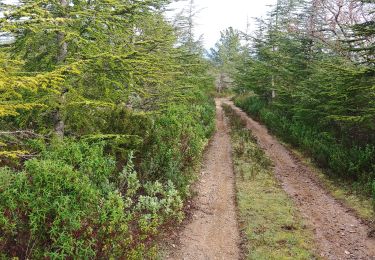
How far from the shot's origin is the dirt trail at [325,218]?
8305mm

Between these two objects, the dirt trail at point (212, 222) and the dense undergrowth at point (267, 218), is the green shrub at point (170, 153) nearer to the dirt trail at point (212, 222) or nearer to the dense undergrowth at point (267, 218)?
the dirt trail at point (212, 222)

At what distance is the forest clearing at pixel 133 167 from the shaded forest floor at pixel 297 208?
0.05 m

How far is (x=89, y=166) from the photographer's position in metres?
6.78

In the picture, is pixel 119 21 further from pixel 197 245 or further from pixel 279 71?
pixel 279 71

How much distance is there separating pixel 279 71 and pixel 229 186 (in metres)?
14.4

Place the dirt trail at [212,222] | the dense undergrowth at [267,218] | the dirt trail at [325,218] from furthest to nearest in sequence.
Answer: the dirt trail at [325,218]
the dense undergrowth at [267,218]
the dirt trail at [212,222]

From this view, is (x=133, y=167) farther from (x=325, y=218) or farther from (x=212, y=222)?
(x=325, y=218)

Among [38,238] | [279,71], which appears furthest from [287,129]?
[38,238]

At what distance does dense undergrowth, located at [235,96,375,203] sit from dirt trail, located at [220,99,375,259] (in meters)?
0.99

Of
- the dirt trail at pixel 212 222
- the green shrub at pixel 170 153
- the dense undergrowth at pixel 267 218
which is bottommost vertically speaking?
the dirt trail at pixel 212 222

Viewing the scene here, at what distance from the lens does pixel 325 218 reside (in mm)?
10195

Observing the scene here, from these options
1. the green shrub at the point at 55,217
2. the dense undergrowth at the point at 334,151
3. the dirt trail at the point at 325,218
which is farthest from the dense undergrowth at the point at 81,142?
the dense undergrowth at the point at 334,151

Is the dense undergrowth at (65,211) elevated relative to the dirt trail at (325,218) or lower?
elevated

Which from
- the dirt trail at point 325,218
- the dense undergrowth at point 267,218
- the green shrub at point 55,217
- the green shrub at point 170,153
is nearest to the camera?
the green shrub at point 55,217
